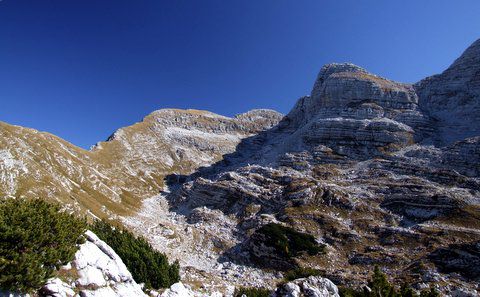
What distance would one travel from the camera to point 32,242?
18.3 meters

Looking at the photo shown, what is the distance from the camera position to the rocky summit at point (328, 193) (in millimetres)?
54469

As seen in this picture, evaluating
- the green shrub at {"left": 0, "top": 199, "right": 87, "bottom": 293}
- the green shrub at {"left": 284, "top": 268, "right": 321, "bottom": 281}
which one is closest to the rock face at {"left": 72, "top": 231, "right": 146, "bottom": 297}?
the green shrub at {"left": 0, "top": 199, "right": 87, "bottom": 293}

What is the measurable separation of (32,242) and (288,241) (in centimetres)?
5376

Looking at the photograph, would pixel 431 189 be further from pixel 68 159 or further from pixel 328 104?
pixel 68 159

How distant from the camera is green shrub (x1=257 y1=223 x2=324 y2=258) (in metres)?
62.2

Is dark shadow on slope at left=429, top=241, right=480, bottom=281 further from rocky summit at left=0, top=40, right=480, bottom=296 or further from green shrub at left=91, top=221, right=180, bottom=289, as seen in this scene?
green shrub at left=91, top=221, right=180, bottom=289

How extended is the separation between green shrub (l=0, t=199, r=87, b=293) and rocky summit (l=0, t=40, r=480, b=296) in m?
15.1

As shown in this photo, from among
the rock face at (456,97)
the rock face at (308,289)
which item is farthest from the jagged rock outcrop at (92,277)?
the rock face at (456,97)

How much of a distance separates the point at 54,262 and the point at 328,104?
168528 mm

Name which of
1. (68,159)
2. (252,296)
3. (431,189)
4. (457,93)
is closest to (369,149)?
(431,189)

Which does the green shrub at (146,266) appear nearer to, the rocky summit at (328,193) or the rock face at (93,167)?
the rocky summit at (328,193)

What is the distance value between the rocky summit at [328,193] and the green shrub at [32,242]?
49.4ft

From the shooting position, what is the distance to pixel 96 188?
10669 centimetres

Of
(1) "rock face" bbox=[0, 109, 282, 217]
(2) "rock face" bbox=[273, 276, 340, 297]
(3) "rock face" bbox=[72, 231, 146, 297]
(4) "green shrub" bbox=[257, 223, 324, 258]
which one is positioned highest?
(1) "rock face" bbox=[0, 109, 282, 217]
